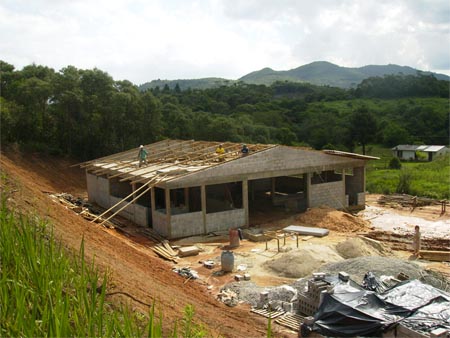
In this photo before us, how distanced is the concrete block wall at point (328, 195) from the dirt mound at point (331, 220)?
1308 mm

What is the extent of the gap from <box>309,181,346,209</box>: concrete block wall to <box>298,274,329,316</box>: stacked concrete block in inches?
518

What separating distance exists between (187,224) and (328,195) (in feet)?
30.1

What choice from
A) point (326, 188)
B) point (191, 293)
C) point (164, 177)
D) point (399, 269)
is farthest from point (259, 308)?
point (326, 188)

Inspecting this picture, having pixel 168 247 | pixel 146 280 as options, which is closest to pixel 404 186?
pixel 168 247

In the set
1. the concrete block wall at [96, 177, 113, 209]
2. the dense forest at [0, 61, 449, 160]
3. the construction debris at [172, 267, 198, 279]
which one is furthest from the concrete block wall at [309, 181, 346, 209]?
the dense forest at [0, 61, 449, 160]

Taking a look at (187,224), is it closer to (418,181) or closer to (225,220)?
(225,220)

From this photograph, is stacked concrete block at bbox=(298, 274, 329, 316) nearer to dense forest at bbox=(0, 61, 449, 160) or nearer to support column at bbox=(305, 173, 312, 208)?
support column at bbox=(305, 173, 312, 208)

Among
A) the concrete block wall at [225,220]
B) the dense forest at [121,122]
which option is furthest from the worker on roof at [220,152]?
the dense forest at [121,122]

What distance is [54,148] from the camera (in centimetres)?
3816

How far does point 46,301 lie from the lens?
5.05 metres

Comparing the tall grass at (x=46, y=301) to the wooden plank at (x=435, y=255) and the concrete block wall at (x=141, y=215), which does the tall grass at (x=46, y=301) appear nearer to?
the wooden plank at (x=435, y=255)

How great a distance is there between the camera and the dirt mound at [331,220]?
21.7 m

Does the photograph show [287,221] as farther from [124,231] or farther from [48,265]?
[48,265]

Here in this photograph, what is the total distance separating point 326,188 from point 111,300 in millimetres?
19182
